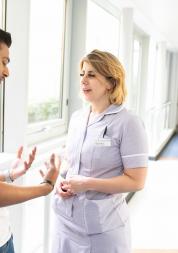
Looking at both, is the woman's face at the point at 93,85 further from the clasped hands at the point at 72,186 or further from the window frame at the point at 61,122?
the window frame at the point at 61,122

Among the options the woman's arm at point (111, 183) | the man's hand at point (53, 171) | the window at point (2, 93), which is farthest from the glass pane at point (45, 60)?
the man's hand at point (53, 171)

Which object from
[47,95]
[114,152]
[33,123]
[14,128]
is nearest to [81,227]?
[114,152]

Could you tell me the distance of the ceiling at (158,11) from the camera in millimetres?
4152

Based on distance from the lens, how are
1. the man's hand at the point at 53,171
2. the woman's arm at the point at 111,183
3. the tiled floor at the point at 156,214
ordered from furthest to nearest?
1. the tiled floor at the point at 156,214
2. the woman's arm at the point at 111,183
3. the man's hand at the point at 53,171

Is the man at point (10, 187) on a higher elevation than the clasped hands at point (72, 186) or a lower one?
higher

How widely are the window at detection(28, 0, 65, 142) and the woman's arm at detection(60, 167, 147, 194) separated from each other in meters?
1.20

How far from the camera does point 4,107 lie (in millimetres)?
2225

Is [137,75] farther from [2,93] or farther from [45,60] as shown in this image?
[2,93]

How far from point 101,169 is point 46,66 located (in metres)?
1.67

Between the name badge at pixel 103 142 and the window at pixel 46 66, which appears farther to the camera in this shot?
the window at pixel 46 66

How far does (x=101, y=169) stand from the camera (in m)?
1.70

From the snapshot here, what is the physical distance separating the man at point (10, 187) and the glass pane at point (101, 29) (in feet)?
7.24

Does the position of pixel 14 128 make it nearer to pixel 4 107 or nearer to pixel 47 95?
pixel 4 107

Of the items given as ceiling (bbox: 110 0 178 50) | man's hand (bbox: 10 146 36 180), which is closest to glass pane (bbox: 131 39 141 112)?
ceiling (bbox: 110 0 178 50)
